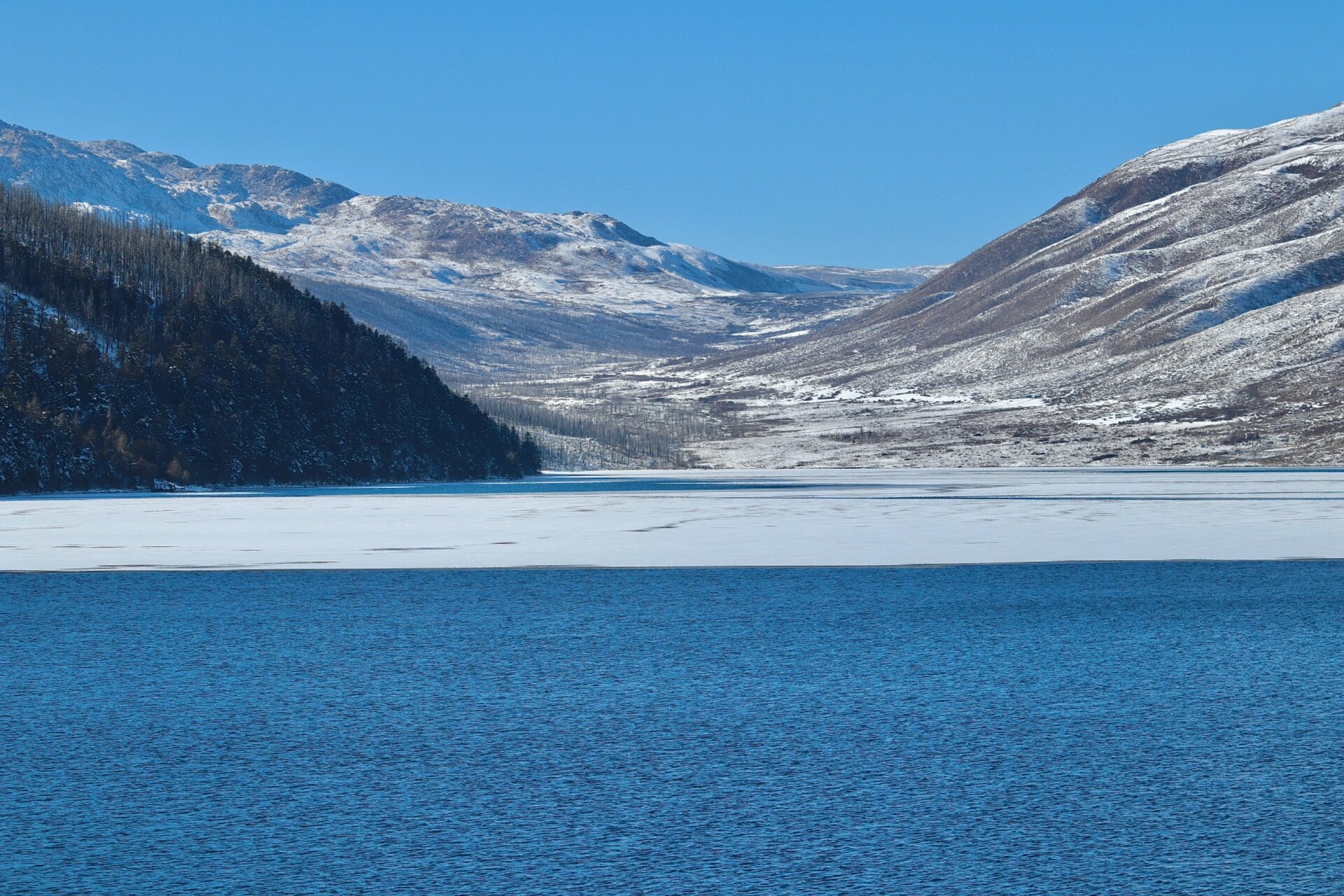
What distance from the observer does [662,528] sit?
4122 cm

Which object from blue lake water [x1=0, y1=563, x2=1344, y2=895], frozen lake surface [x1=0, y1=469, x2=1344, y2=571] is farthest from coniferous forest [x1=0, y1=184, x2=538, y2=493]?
blue lake water [x1=0, y1=563, x2=1344, y2=895]

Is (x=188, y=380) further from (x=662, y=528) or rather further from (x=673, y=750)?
(x=673, y=750)

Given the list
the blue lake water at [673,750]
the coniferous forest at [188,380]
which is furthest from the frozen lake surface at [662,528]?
the coniferous forest at [188,380]

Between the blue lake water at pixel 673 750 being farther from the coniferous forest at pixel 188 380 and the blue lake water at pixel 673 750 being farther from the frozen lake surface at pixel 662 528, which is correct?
the coniferous forest at pixel 188 380

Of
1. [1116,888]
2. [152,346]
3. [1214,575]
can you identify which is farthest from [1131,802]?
[152,346]

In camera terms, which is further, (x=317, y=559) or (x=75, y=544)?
(x=75, y=544)

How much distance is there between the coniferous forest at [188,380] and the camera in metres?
80.5

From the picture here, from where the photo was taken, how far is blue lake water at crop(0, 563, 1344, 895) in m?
8.64

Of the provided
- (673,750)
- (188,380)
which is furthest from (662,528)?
(188,380)

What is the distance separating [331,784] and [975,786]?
15.9 ft

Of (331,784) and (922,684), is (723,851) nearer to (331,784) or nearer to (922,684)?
(331,784)

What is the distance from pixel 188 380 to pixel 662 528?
62.9 metres

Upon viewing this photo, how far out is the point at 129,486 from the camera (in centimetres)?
7644

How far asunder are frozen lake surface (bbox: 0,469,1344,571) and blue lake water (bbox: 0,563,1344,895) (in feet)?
32.4
